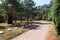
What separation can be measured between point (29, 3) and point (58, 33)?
42.2 metres

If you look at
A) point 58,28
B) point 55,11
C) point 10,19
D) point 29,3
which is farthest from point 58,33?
point 29,3

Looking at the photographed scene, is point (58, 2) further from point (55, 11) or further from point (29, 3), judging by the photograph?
point (29, 3)

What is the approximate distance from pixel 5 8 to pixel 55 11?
89.9 ft

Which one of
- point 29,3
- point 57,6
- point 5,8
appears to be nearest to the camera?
point 57,6

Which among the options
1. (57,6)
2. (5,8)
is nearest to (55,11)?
(57,6)

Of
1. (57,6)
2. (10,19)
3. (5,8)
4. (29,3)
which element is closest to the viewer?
(57,6)

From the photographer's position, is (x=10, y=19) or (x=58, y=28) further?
(x=10, y=19)

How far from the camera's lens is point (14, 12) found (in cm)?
4662

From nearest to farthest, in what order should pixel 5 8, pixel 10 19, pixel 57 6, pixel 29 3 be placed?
pixel 57 6 → pixel 5 8 → pixel 10 19 → pixel 29 3

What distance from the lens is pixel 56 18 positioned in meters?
18.1

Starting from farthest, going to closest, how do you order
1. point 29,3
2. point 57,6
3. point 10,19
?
point 29,3 → point 10,19 → point 57,6

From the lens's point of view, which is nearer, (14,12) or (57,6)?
(57,6)

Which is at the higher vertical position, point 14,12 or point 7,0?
point 7,0

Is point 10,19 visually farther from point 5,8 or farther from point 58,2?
point 58,2
